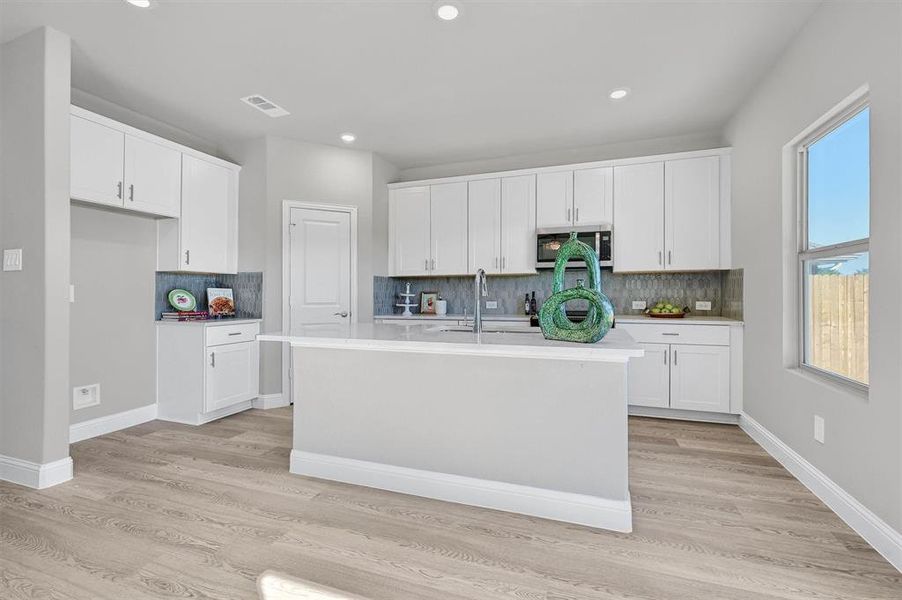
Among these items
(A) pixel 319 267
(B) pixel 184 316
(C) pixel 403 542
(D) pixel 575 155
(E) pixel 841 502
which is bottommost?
(C) pixel 403 542

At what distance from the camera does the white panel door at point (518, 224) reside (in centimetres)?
447

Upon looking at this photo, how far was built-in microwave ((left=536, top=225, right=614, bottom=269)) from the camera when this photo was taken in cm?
414

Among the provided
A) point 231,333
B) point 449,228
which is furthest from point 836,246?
point 231,333

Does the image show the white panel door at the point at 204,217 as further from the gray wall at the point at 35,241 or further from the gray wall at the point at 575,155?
the gray wall at the point at 575,155

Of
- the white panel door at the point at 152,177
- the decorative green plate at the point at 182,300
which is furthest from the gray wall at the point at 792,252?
the decorative green plate at the point at 182,300

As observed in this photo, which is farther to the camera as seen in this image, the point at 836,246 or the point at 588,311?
the point at 836,246

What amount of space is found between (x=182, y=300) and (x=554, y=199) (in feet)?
12.0

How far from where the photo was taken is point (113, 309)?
11.5 ft

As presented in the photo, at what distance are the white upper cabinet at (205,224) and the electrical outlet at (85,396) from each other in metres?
1.09

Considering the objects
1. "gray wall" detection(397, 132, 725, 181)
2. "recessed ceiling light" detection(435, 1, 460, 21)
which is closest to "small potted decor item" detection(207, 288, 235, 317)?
"gray wall" detection(397, 132, 725, 181)

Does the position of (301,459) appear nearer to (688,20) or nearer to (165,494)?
(165,494)

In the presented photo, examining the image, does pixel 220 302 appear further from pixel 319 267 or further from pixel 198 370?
pixel 319 267

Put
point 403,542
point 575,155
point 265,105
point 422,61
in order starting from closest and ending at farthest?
point 403,542
point 422,61
point 265,105
point 575,155

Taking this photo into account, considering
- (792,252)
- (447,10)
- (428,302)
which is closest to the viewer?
(447,10)
